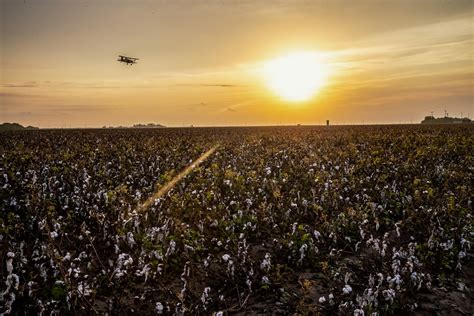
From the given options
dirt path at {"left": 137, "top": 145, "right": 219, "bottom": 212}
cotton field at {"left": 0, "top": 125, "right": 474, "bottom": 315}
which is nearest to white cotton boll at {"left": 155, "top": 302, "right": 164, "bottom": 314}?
cotton field at {"left": 0, "top": 125, "right": 474, "bottom": 315}

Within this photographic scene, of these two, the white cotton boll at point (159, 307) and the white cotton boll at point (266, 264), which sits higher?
the white cotton boll at point (266, 264)

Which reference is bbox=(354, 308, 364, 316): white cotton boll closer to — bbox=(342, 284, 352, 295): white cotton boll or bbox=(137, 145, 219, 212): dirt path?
bbox=(342, 284, 352, 295): white cotton boll

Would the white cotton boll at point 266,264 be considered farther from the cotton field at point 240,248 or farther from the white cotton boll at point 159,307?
the white cotton boll at point 159,307

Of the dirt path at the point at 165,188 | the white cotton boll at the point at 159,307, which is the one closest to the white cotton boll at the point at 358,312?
the white cotton boll at the point at 159,307

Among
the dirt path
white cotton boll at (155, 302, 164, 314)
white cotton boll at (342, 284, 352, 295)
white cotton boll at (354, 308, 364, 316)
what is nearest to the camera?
white cotton boll at (354, 308, 364, 316)

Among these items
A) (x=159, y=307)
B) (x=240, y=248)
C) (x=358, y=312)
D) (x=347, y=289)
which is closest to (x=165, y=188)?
(x=240, y=248)

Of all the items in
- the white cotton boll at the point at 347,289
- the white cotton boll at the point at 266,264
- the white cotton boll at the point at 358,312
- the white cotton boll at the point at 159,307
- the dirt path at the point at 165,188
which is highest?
the dirt path at the point at 165,188

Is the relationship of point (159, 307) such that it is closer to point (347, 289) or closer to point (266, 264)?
point (266, 264)

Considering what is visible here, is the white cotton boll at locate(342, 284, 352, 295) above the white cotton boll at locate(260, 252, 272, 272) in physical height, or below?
below

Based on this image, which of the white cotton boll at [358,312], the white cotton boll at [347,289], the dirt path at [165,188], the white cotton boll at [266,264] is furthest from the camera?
the dirt path at [165,188]

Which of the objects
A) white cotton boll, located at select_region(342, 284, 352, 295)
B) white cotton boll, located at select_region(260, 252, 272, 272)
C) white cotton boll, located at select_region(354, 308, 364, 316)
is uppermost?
white cotton boll, located at select_region(260, 252, 272, 272)

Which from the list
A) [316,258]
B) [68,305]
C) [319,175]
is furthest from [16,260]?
[319,175]
